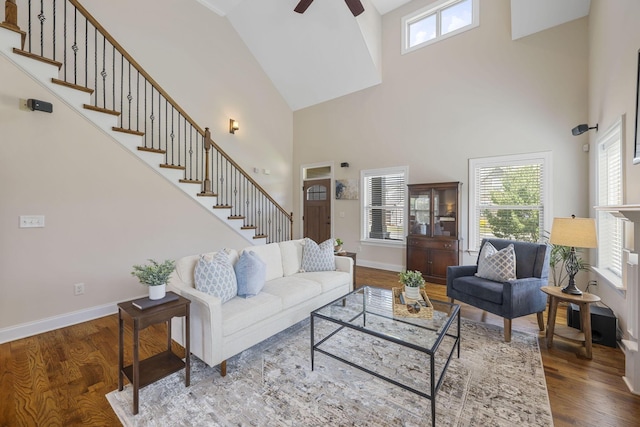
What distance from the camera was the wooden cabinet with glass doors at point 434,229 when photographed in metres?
4.61

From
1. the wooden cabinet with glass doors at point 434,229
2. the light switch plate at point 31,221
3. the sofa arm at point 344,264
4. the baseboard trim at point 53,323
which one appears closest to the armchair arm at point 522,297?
the sofa arm at point 344,264

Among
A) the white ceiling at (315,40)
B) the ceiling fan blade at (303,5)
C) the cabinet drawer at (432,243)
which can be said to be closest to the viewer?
the ceiling fan blade at (303,5)

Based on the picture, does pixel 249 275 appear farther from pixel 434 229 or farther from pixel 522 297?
pixel 434 229

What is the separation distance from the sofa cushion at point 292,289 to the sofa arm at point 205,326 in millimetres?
700

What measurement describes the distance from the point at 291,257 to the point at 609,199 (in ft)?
12.6

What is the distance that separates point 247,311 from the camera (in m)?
2.24

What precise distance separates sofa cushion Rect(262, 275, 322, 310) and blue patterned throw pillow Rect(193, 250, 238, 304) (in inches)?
17.5

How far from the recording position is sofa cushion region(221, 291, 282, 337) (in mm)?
2105

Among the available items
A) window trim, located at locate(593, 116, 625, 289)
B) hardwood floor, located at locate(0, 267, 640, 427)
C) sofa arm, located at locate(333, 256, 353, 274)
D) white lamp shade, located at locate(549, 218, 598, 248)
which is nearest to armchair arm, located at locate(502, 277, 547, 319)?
hardwood floor, located at locate(0, 267, 640, 427)

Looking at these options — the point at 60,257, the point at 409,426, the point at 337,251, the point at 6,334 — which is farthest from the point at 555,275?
the point at 6,334

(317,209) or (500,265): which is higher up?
(317,209)

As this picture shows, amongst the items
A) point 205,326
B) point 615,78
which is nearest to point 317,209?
point 205,326

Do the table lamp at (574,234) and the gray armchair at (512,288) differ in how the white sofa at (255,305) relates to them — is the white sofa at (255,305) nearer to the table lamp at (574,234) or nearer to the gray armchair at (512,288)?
the gray armchair at (512,288)

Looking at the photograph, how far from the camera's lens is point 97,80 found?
3771 mm
